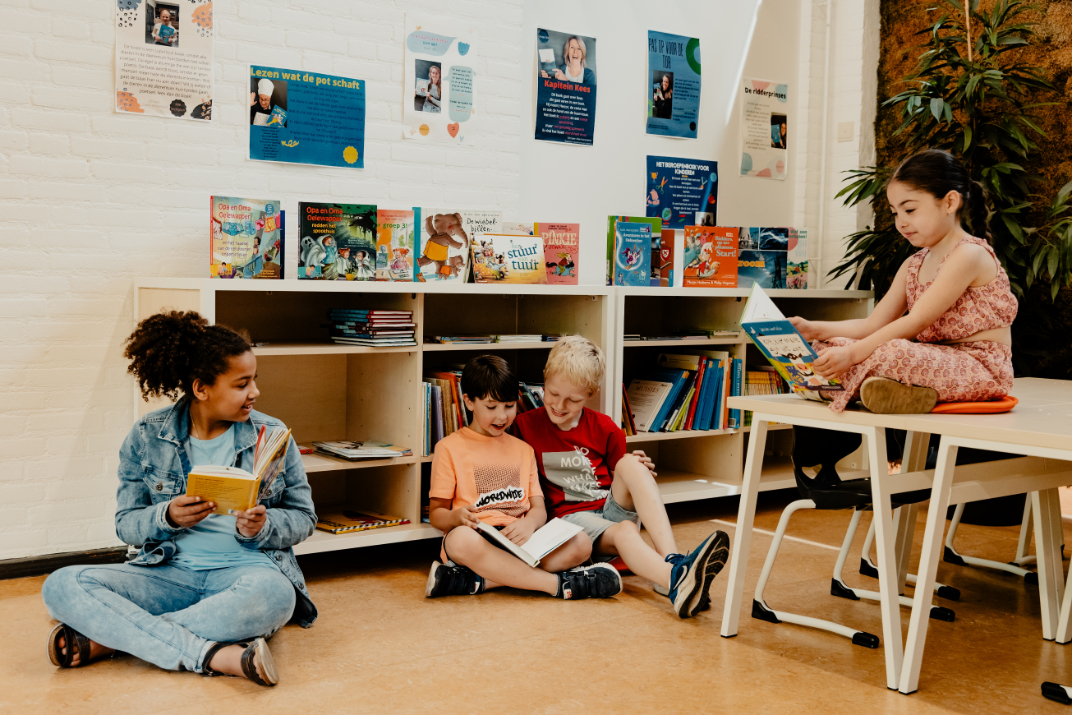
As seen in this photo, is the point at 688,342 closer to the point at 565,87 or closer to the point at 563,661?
the point at 565,87

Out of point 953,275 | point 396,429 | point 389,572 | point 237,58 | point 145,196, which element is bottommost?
point 389,572

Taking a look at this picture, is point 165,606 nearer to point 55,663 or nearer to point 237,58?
point 55,663

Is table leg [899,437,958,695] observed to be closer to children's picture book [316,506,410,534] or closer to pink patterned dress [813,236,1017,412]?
pink patterned dress [813,236,1017,412]

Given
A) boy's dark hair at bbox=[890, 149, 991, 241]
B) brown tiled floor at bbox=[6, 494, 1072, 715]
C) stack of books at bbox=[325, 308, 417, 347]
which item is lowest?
brown tiled floor at bbox=[6, 494, 1072, 715]

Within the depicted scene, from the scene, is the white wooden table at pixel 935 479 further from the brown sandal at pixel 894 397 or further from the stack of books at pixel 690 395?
the stack of books at pixel 690 395

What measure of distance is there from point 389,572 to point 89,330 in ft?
3.92

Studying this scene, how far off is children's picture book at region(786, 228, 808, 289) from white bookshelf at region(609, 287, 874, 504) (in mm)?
89

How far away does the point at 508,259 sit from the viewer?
3234 mm

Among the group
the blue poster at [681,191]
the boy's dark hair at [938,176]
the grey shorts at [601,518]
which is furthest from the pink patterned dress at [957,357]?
the blue poster at [681,191]

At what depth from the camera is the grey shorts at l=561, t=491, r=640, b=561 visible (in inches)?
114

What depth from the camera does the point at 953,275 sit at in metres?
2.22

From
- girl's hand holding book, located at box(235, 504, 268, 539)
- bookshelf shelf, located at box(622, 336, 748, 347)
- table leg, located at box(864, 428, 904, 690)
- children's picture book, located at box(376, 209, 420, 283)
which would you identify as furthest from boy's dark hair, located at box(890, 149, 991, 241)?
girl's hand holding book, located at box(235, 504, 268, 539)

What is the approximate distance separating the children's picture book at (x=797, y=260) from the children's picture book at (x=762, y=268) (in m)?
0.03

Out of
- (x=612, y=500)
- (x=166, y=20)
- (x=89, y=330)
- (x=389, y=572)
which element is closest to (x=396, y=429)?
(x=389, y=572)
